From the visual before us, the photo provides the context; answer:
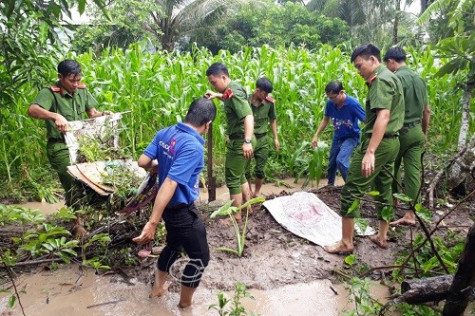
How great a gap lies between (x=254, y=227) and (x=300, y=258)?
811mm

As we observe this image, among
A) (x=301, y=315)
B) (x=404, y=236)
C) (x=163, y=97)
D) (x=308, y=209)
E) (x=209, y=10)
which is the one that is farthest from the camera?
(x=209, y=10)

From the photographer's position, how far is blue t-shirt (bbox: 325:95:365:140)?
5387mm

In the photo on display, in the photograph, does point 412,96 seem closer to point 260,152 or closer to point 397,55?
point 397,55

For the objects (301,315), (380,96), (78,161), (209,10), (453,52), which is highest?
(209,10)

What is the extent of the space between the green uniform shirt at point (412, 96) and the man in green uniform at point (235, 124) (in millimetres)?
1673

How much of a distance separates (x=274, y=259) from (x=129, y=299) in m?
1.40

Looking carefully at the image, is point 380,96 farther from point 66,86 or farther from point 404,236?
point 66,86

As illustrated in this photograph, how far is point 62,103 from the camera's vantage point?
4.40 metres

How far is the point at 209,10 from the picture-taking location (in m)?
21.2

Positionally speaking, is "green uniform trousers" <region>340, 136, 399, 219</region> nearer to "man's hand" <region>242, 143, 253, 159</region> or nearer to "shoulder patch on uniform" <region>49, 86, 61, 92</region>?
"man's hand" <region>242, 143, 253, 159</region>

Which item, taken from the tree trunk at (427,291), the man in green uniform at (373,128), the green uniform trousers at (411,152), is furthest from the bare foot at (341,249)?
the tree trunk at (427,291)

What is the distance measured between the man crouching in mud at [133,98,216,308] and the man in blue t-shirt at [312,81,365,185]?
2.55 meters

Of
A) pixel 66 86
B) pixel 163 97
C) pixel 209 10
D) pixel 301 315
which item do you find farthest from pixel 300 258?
pixel 209 10

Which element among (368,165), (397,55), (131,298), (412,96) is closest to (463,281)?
(368,165)
